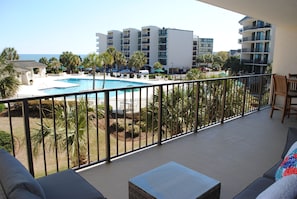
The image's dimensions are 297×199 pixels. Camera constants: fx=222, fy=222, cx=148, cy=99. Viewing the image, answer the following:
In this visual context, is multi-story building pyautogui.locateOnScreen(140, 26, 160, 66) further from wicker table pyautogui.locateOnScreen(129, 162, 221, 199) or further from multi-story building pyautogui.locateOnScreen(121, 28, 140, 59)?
wicker table pyautogui.locateOnScreen(129, 162, 221, 199)

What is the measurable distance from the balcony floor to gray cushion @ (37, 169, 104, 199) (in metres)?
0.59

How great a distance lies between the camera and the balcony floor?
2361 millimetres

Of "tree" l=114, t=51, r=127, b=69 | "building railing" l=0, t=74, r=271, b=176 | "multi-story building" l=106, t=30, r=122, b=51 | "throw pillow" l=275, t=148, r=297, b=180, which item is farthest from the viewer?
"multi-story building" l=106, t=30, r=122, b=51

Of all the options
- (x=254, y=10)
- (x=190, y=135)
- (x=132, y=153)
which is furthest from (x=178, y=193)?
(x=254, y=10)

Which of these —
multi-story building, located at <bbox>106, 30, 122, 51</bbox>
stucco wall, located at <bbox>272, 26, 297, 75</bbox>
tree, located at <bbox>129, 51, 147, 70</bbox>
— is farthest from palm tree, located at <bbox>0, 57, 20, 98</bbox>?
multi-story building, located at <bbox>106, 30, 122, 51</bbox>

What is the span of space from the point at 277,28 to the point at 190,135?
429 centimetres

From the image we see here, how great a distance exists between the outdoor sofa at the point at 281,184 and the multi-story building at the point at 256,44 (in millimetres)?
29708

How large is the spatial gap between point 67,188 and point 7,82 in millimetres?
12348

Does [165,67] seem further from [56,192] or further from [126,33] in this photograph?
[56,192]

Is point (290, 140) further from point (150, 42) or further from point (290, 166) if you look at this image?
point (150, 42)

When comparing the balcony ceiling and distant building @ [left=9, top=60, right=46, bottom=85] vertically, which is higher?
the balcony ceiling

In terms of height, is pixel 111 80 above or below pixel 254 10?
below

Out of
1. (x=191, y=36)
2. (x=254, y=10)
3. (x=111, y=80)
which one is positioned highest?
(x=191, y=36)

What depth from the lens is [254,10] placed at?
3939 millimetres
